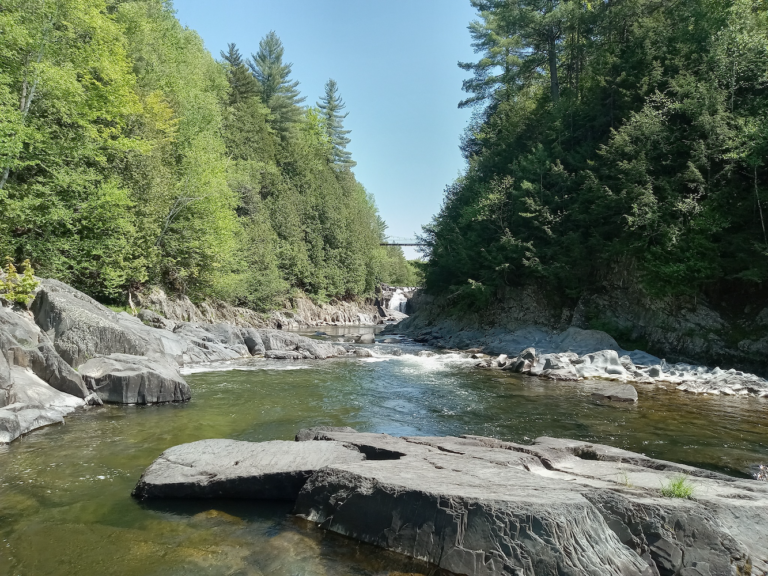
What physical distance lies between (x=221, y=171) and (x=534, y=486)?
2895 centimetres

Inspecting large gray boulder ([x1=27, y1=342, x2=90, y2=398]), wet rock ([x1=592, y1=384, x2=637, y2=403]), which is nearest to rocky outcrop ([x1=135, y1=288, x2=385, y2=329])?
large gray boulder ([x1=27, y1=342, x2=90, y2=398])

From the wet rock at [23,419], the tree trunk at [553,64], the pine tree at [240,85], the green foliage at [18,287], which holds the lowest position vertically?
the wet rock at [23,419]

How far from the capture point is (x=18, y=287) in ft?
39.0

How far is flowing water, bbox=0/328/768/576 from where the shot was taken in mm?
4086

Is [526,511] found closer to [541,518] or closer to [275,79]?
[541,518]

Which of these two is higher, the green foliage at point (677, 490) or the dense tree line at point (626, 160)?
the dense tree line at point (626, 160)

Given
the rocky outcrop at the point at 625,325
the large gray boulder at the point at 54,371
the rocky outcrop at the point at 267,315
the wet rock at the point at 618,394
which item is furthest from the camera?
the rocky outcrop at the point at 267,315

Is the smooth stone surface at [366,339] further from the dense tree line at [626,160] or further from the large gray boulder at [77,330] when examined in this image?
the large gray boulder at [77,330]

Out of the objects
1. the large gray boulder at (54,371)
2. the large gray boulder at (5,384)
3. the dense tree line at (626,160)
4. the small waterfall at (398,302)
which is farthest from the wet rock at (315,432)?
the small waterfall at (398,302)

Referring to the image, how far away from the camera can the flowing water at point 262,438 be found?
4086 mm

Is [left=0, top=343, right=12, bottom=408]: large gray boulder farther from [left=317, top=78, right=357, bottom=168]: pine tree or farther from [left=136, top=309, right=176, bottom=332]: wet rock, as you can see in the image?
[left=317, top=78, right=357, bottom=168]: pine tree

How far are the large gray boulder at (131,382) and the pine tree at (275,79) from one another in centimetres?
5520

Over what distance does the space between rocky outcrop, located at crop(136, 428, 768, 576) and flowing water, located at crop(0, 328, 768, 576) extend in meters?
0.29

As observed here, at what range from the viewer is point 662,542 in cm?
375
